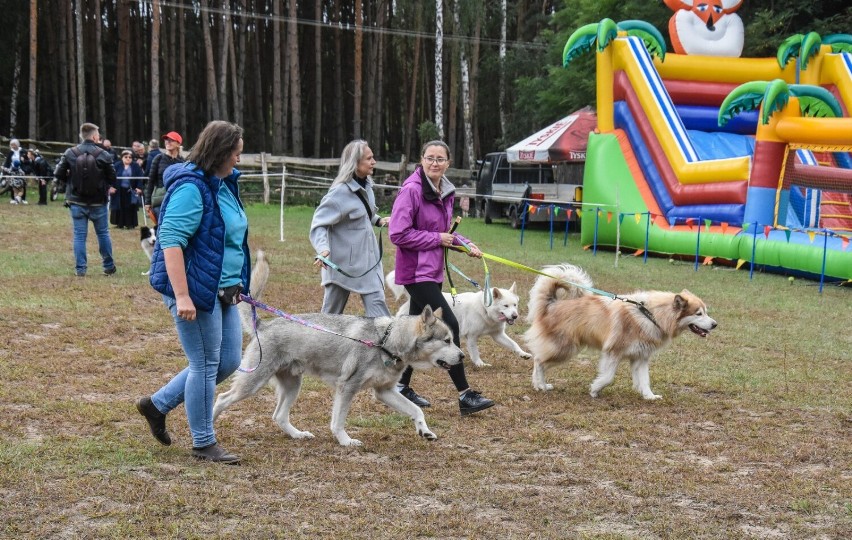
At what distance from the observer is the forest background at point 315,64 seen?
28547mm

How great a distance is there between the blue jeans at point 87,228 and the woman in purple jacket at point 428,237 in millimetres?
6385

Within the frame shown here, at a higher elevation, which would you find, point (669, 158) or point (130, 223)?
point (669, 158)

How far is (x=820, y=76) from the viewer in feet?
62.5

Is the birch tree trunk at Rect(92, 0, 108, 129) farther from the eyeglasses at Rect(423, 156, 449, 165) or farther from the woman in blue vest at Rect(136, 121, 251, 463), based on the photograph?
the woman in blue vest at Rect(136, 121, 251, 463)

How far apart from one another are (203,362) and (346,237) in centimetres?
174

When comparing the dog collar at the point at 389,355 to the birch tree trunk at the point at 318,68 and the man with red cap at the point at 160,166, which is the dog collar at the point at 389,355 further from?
the birch tree trunk at the point at 318,68

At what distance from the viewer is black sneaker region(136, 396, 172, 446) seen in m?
4.72

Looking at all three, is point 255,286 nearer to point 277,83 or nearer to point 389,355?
point 389,355

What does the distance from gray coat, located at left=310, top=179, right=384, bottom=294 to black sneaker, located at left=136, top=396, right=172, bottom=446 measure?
1582 millimetres

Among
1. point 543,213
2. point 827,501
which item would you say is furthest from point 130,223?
point 827,501

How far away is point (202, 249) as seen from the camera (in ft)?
14.0

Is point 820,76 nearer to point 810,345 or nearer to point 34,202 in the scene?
point 810,345

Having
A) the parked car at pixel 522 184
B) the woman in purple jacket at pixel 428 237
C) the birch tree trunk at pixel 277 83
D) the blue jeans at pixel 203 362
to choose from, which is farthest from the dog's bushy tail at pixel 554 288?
the birch tree trunk at pixel 277 83

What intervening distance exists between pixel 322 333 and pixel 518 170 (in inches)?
818
